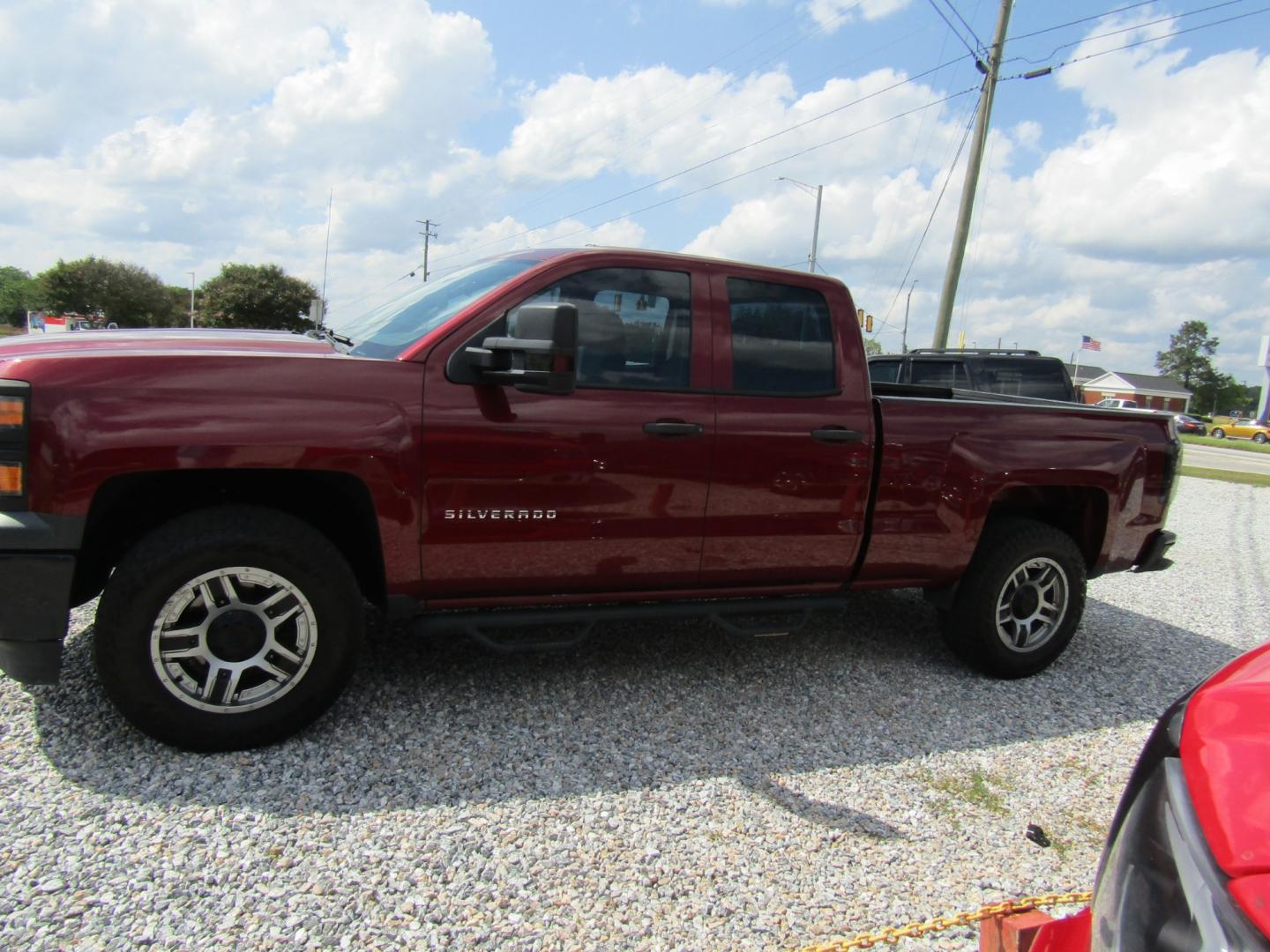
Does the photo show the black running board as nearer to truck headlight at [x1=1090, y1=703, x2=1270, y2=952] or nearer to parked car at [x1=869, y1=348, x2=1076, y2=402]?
truck headlight at [x1=1090, y1=703, x2=1270, y2=952]

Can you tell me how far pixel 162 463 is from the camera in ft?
8.64

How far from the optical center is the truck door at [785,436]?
11.2ft

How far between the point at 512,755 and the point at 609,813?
0.48 m

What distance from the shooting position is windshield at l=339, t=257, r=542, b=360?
3212mm

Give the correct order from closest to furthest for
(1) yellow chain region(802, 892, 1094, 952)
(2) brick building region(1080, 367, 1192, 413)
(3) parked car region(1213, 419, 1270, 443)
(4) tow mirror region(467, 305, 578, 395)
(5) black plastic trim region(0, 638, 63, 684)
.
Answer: (1) yellow chain region(802, 892, 1094, 952) → (5) black plastic trim region(0, 638, 63, 684) → (4) tow mirror region(467, 305, 578, 395) → (3) parked car region(1213, 419, 1270, 443) → (2) brick building region(1080, 367, 1192, 413)

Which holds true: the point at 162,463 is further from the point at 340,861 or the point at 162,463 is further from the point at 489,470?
the point at 340,861

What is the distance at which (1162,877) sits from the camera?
3.84 feet

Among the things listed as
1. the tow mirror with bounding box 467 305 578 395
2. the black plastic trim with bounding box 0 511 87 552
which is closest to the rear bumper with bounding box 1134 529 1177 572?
the tow mirror with bounding box 467 305 578 395

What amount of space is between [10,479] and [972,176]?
50.8ft

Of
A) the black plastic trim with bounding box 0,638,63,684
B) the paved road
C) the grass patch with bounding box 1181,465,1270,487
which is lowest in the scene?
the paved road

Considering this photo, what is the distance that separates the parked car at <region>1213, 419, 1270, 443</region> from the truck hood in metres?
57.3

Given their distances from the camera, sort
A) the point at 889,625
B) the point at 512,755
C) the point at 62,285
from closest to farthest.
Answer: the point at 512,755 < the point at 889,625 < the point at 62,285

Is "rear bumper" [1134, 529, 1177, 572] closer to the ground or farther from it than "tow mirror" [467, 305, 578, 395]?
closer to the ground

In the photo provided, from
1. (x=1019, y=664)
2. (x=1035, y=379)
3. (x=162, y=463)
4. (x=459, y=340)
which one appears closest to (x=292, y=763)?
(x=162, y=463)
